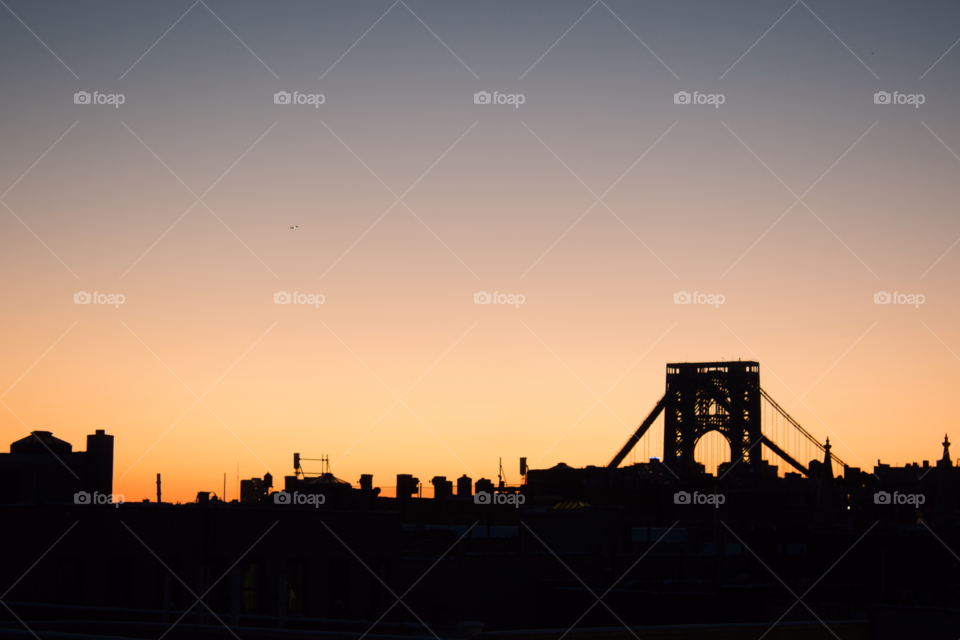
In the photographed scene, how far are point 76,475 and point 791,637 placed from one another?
121ft

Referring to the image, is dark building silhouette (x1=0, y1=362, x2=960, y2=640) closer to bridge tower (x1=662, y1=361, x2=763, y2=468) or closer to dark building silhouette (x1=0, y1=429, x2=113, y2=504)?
dark building silhouette (x1=0, y1=429, x2=113, y2=504)

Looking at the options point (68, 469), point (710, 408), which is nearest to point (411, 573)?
point (68, 469)

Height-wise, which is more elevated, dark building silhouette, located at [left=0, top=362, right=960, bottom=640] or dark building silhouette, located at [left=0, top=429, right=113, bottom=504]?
dark building silhouette, located at [left=0, top=429, right=113, bottom=504]

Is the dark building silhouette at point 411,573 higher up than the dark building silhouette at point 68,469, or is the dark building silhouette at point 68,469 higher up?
the dark building silhouette at point 68,469

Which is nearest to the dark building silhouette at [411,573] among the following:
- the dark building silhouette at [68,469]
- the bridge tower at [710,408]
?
the dark building silhouette at [68,469]

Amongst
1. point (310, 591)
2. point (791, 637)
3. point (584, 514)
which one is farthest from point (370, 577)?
point (584, 514)

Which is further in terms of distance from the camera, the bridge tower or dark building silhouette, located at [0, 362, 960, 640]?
the bridge tower

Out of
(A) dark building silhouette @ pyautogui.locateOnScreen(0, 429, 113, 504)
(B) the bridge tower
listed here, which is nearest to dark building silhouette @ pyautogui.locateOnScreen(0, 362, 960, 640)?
(A) dark building silhouette @ pyautogui.locateOnScreen(0, 429, 113, 504)

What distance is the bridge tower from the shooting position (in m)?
167

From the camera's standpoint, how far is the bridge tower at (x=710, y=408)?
167 m

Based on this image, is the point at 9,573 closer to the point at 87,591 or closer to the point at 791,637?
the point at 87,591

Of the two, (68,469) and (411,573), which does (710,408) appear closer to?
(68,469)

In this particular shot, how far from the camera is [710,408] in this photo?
173750 millimetres

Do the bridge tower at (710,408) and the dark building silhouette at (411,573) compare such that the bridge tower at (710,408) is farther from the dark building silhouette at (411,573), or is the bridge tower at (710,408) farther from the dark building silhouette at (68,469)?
the dark building silhouette at (68,469)
